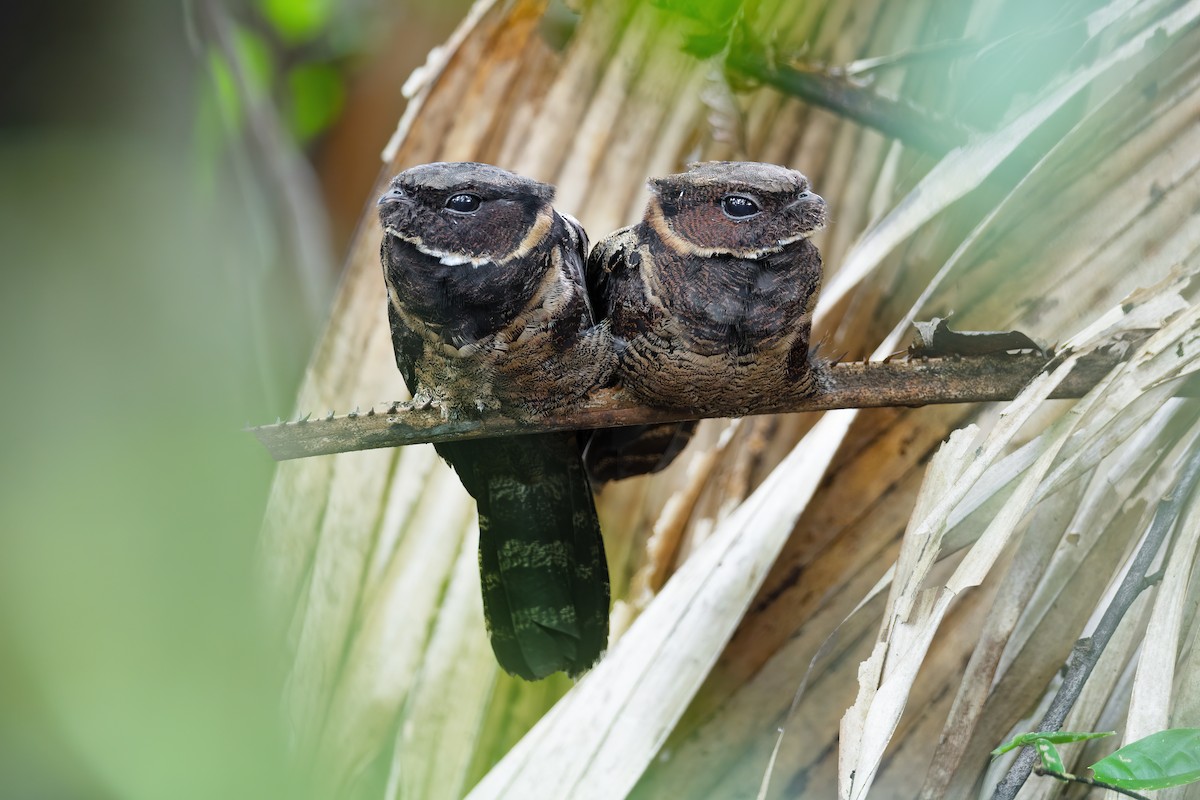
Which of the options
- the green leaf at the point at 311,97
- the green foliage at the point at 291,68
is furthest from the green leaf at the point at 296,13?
the green leaf at the point at 311,97

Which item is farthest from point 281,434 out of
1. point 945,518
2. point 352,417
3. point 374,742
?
point 374,742

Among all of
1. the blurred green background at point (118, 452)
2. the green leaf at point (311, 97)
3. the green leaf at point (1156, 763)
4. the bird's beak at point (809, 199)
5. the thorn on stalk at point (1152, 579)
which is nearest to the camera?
the blurred green background at point (118, 452)

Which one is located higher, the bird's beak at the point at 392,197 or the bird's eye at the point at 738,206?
Answer: the bird's eye at the point at 738,206

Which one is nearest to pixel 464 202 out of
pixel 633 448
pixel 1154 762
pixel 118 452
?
pixel 633 448

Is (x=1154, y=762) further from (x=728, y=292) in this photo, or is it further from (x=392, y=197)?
(x=392, y=197)

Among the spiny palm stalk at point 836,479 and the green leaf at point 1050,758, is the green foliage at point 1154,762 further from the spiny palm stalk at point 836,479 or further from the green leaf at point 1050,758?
the spiny palm stalk at point 836,479

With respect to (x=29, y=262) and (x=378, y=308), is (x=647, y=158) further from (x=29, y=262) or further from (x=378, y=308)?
(x=29, y=262)

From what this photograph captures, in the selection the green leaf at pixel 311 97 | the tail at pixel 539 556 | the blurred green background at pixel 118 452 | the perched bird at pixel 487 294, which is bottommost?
the tail at pixel 539 556
